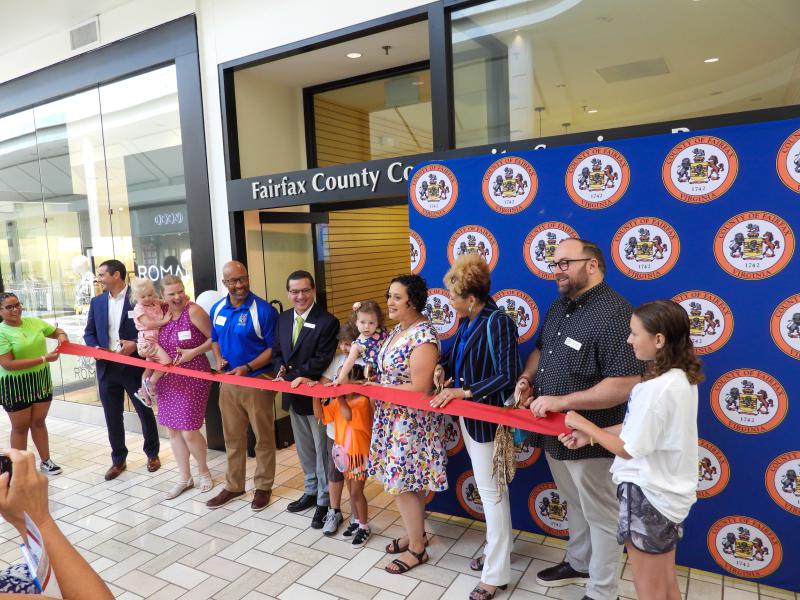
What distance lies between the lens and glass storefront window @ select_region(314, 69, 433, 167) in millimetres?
5328

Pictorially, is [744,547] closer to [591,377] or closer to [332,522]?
[591,377]

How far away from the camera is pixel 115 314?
16.2 ft

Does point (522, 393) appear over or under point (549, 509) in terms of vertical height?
over

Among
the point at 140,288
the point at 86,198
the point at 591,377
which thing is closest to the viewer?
the point at 591,377

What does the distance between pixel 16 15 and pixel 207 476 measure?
16.4 ft

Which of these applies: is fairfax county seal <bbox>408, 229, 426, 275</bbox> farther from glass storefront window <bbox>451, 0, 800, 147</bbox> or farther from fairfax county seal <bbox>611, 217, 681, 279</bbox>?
fairfax county seal <bbox>611, 217, 681, 279</bbox>

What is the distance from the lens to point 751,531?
2.93m

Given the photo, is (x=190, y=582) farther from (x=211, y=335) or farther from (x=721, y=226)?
(x=721, y=226)

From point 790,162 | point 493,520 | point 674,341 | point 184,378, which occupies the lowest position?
point 493,520

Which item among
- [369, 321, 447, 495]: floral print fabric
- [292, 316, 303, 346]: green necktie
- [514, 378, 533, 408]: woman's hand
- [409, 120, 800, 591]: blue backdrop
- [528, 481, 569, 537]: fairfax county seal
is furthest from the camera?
[292, 316, 303, 346]: green necktie

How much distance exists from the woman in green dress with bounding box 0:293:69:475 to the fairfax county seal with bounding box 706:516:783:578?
5280 mm

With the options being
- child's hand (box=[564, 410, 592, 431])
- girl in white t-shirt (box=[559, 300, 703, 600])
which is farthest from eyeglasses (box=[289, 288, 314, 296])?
girl in white t-shirt (box=[559, 300, 703, 600])

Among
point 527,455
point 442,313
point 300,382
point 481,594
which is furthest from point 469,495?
point 300,382

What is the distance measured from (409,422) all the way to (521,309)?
1.02m
